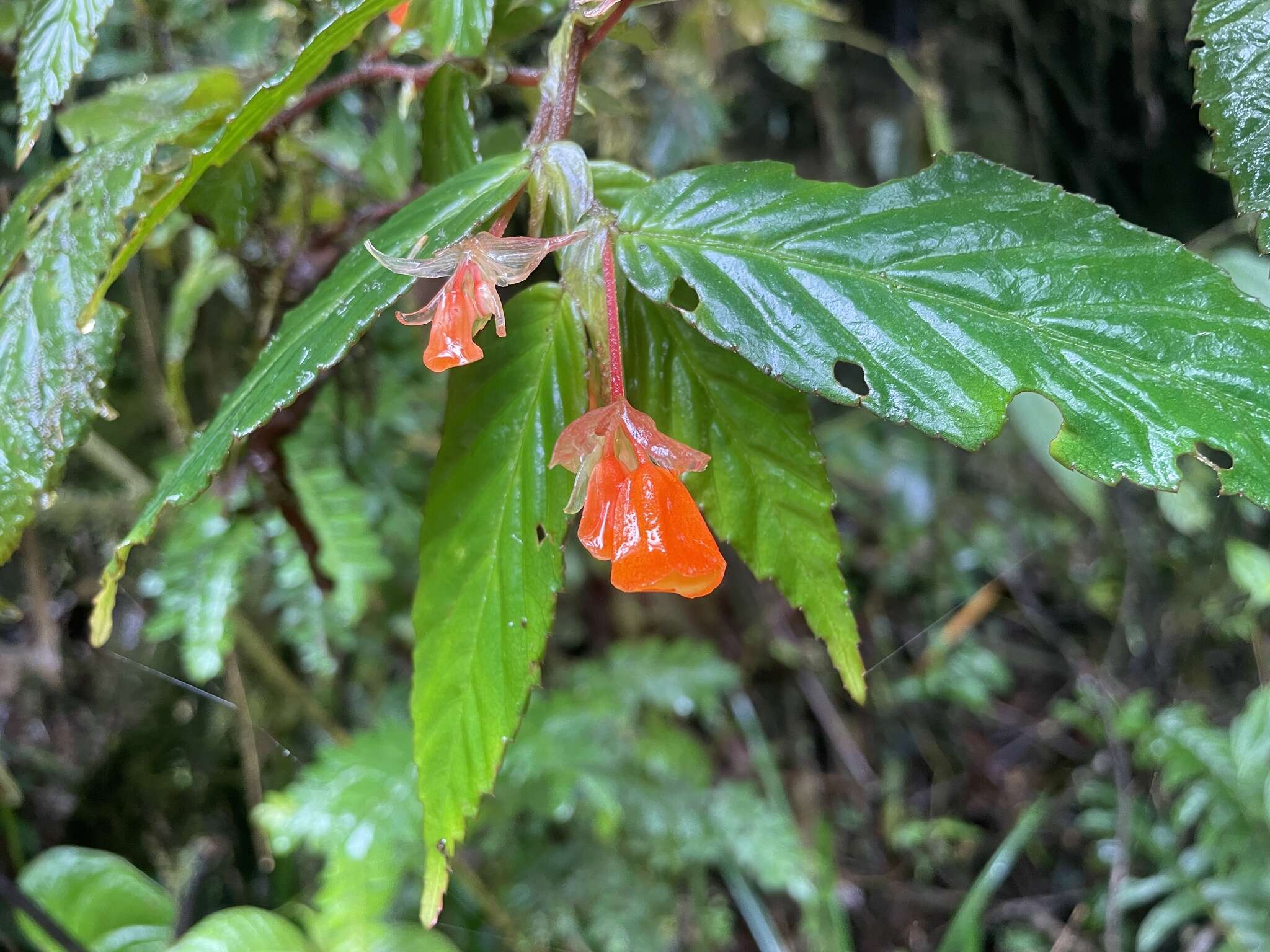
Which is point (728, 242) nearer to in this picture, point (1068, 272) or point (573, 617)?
point (1068, 272)

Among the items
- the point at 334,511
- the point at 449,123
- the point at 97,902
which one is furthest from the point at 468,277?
the point at 97,902

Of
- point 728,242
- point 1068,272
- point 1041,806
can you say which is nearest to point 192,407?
point 728,242

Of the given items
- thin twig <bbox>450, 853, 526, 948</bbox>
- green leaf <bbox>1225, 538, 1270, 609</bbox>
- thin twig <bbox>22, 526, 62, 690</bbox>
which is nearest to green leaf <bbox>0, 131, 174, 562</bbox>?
thin twig <bbox>22, 526, 62, 690</bbox>

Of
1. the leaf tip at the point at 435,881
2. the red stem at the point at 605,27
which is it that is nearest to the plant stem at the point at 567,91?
the red stem at the point at 605,27

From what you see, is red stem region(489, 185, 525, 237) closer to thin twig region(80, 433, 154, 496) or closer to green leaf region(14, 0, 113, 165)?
green leaf region(14, 0, 113, 165)

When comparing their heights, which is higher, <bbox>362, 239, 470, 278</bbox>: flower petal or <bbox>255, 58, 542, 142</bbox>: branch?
<bbox>255, 58, 542, 142</bbox>: branch

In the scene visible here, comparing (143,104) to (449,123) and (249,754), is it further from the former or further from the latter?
(249,754)
